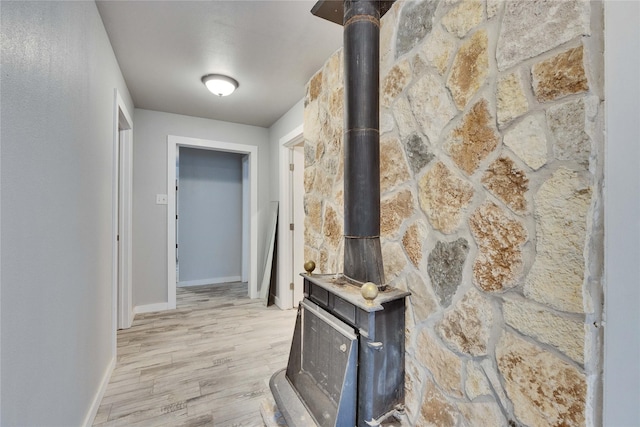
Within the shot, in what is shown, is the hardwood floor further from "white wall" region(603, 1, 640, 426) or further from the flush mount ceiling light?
the flush mount ceiling light

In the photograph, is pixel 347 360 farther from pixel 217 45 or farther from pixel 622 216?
pixel 217 45

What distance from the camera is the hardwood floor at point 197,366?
5.73ft

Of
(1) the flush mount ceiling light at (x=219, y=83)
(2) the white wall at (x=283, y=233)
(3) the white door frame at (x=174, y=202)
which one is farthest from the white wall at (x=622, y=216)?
(3) the white door frame at (x=174, y=202)

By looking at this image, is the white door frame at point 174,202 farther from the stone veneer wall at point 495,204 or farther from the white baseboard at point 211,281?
the stone veneer wall at point 495,204

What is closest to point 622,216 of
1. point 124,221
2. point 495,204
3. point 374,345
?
point 495,204

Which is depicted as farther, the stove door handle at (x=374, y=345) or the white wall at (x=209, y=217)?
the white wall at (x=209, y=217)

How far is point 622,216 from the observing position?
2.53ft

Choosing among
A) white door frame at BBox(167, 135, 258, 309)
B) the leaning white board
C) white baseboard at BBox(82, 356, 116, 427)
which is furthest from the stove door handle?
white door frame at BBox(167, 135, 258, 309)

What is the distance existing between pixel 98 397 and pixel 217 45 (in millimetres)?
2512

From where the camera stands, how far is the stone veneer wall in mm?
838

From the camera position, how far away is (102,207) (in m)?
1.95

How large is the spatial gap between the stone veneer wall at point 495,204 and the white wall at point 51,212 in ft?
4.96

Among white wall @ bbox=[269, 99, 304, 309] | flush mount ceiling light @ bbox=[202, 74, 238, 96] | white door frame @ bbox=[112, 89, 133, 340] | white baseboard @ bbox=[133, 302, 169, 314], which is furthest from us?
white wall @ bbox=[269, 99, 304, 309]

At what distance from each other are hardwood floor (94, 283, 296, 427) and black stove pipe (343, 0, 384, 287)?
119 centimetres
